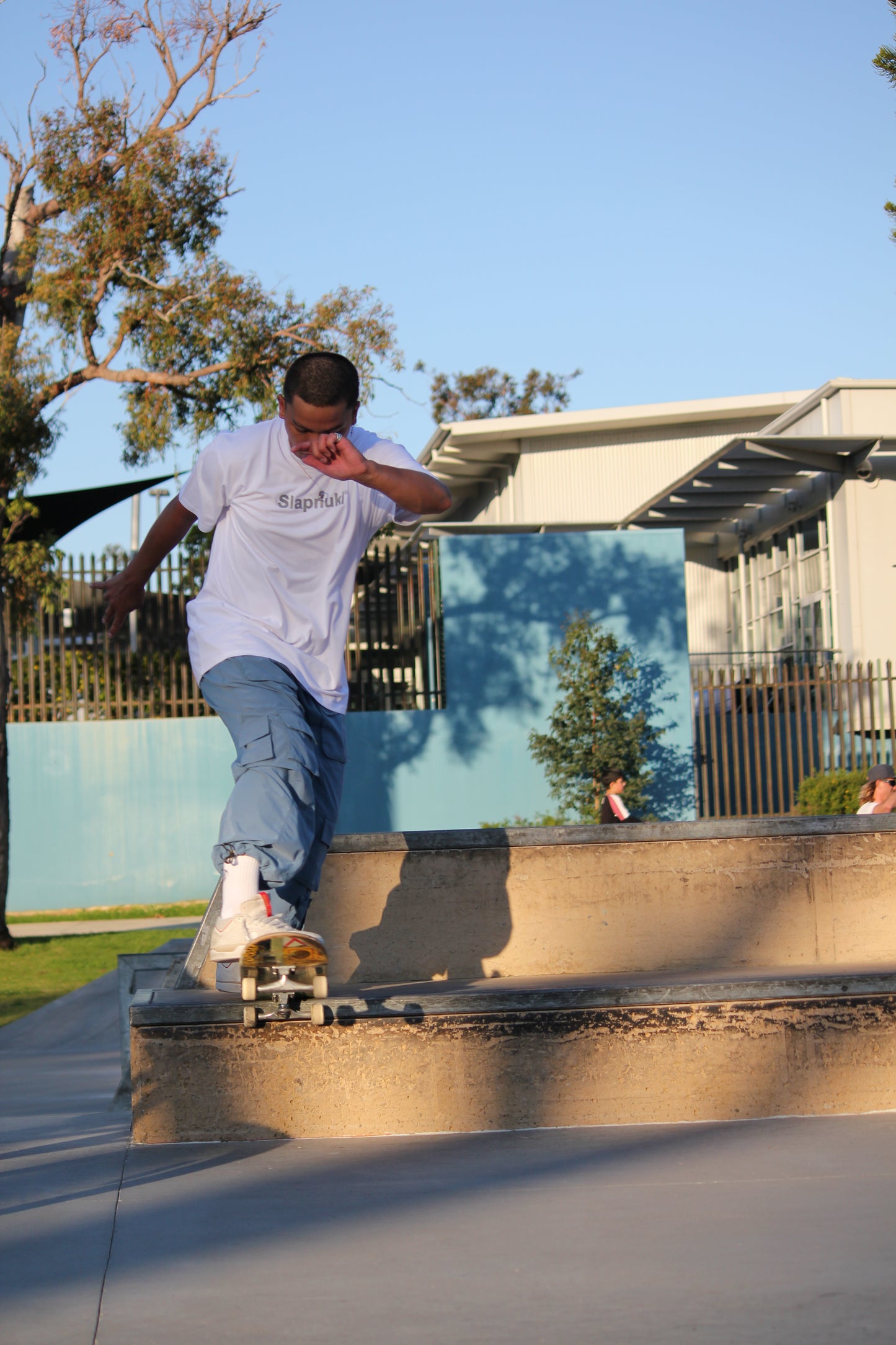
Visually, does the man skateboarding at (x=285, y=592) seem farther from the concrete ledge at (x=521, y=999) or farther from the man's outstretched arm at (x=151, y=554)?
the concrete ledge at (x=521, y=999)

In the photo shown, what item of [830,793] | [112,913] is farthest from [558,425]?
[112,913]

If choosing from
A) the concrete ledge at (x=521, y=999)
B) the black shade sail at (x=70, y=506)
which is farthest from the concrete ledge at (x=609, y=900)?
the black shade sail at (x=70, y=506)

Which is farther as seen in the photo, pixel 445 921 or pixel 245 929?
pixel 445 921

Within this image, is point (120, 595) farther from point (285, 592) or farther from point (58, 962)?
point (58, 962)

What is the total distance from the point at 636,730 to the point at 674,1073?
13.6m

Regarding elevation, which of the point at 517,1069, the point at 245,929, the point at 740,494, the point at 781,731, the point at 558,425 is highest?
the point at 558,425

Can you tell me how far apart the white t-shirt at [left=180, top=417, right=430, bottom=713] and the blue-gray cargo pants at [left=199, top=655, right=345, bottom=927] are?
0.26ft

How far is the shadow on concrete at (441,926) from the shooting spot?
412 cm

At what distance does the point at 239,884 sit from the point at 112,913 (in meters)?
14.0

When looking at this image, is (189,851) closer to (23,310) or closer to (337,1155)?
(23,310)

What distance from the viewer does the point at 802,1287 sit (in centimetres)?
194

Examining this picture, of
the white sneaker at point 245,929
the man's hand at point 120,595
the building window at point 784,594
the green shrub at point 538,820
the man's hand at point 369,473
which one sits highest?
the building window at point 784,594

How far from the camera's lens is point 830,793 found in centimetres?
1534

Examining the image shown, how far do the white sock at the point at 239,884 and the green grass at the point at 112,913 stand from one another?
1249 cm
